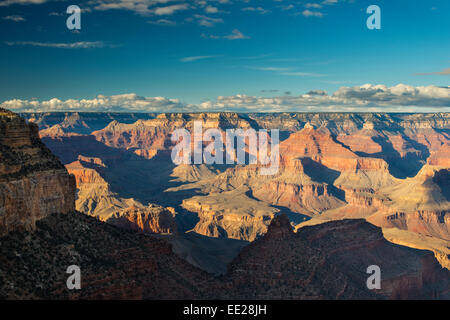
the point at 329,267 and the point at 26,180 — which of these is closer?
the point at 26,180

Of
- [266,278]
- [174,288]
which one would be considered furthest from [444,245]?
[174,288]

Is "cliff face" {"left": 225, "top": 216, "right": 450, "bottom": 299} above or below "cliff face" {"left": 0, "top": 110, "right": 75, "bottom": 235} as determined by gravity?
below

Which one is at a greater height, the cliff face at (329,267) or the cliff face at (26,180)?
the cliff face at (26,180)

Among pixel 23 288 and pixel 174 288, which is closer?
pixel 23 288

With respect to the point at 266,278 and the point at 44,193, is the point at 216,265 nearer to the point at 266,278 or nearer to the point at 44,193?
the point at 266,278

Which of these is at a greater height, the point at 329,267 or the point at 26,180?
the point at 26,180

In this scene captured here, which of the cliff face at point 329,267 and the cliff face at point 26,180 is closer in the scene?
the cliff face at point 26,180

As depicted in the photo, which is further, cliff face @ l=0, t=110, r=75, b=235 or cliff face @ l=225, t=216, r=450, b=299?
cliff face @ l=225, t=216, r=450, b=299
